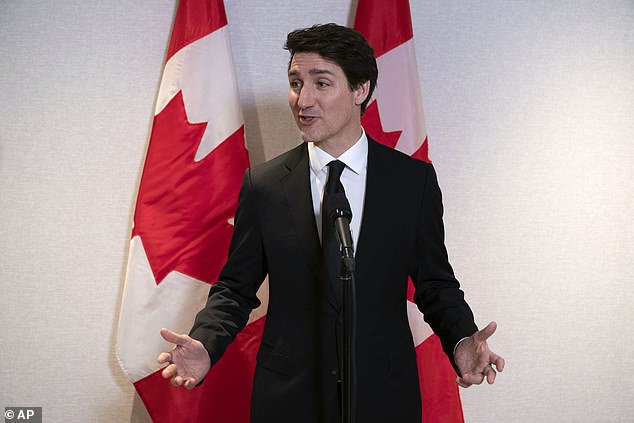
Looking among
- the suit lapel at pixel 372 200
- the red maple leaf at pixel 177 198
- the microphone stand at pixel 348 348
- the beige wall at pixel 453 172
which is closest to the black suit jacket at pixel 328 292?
the suit lapel at pixel 372 200

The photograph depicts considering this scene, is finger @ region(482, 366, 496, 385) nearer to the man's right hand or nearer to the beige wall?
the man's right hand

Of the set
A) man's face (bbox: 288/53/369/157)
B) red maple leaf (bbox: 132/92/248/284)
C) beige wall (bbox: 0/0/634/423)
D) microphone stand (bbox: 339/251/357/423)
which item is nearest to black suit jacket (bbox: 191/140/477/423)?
man's face (bbox: 288/53/369/157)

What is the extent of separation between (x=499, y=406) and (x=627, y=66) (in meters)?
1.45

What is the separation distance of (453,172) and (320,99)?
1.11 metres

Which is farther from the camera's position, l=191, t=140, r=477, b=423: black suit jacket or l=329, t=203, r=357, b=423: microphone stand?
l=191, t=140, r=477, b=423: black suit jacket

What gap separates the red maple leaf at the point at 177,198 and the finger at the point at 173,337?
87 centimetres

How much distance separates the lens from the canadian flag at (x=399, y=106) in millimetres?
2309

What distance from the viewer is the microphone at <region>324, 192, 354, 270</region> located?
1.15 metres

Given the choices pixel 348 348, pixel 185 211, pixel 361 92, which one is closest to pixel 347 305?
pixel 348 348

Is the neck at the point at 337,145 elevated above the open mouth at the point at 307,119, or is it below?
below

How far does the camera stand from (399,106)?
91.3 inches

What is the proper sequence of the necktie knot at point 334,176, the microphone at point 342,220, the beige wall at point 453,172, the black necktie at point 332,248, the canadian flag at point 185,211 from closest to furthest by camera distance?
the microphone at point 342,220, the necktie knot at point 334,176, the black necktie at point 332,248, the canadian flag at point 185,211, the beige wall at point 453,172

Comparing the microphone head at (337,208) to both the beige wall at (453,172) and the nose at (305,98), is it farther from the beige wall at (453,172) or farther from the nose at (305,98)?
the beige wall at (453,172)

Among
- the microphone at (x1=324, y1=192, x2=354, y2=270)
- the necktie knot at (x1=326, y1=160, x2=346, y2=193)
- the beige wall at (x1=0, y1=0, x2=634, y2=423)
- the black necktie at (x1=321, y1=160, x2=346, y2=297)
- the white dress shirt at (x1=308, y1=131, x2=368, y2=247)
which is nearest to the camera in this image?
the microphone at (x1=324, y1=192, x2=354, y2=270)
